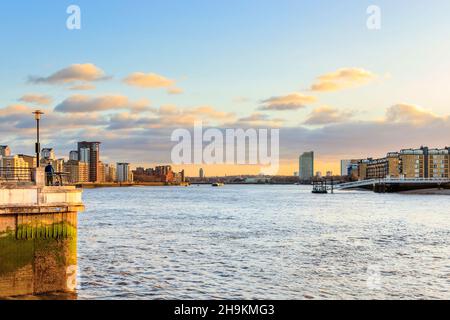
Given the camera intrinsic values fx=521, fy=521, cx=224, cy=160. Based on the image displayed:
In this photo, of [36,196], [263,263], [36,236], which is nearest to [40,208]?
[36,196]

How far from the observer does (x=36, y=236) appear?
23094 mm

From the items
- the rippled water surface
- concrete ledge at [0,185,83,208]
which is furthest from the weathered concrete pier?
the rippled water surface

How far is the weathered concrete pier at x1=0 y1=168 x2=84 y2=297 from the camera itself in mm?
22359

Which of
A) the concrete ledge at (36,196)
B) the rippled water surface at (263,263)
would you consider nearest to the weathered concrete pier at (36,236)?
the concrete ledge at (36,196)

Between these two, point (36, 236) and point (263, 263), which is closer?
point (36, 236)

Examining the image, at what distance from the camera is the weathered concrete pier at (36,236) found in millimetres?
22359

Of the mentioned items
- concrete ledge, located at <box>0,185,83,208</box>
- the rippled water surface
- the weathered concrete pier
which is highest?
concrete ledge, located at <box>0,185,83,208</box>

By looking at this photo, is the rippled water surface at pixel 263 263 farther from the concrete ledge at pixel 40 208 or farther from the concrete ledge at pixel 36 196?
the concrete ledge at pixel 36 196

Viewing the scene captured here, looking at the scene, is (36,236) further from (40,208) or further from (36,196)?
(36,196)

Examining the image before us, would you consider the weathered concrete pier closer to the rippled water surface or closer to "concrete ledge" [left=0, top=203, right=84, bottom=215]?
"concrete ledge" [left=0, top=203, right=84, bottom=215]

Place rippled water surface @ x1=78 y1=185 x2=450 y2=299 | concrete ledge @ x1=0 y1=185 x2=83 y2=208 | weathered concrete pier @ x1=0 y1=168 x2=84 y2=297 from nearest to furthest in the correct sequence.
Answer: weathered concrete pier @ x1=0 y1=168 x2=84 y2=297, concrete ledge @ x1=0 y1=185 x2=83 y2=208, rippled water surface @ x1=78 y1=185 x2=450 y2=299

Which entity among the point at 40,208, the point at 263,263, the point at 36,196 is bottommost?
the point at 263,263
